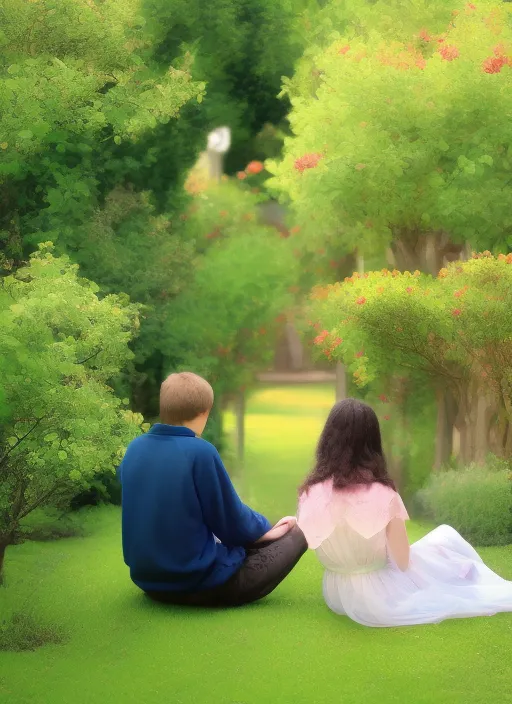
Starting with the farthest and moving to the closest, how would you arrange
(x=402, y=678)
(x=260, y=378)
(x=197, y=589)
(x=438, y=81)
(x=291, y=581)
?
1. (x=260, y=378)
2. (x=438, y=81)
3. (x=291, y=581)
4. (x=197, y=589)
5. (x=402, y=678)

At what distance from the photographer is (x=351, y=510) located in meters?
5.69

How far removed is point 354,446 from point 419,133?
511cm

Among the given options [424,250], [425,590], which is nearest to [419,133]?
[424,250]

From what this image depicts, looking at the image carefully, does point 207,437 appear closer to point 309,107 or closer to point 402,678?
point 309,107

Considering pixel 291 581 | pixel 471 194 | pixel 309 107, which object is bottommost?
pixel 291 581

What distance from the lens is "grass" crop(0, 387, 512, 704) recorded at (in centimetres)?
483

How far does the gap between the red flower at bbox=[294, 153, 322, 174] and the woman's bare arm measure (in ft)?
18.3

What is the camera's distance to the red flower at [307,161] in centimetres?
1048

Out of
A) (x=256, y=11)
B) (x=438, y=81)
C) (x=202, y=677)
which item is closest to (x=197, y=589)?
(x=202, y=677)

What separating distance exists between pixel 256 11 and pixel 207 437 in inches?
197

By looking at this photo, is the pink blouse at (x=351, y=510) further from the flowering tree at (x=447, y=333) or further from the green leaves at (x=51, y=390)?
the flowering tree at (x=447, y=333)

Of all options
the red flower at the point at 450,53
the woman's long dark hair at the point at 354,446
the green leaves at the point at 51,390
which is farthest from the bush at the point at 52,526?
the red flower at the point at 450,53

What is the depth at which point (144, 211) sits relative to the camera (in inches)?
440

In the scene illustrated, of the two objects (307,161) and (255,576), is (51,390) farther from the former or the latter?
(307,161)
